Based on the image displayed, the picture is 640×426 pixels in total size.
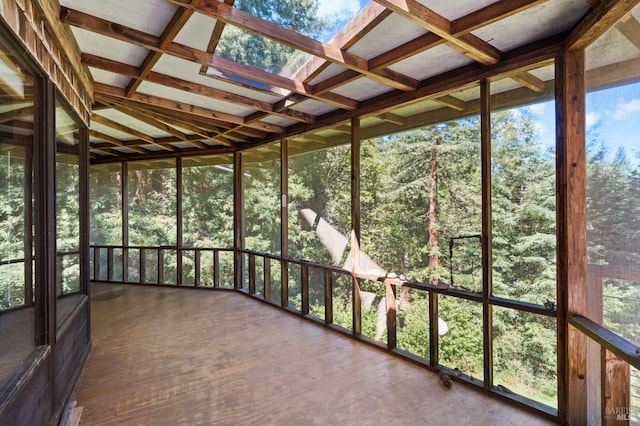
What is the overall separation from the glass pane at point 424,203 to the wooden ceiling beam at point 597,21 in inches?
35.3

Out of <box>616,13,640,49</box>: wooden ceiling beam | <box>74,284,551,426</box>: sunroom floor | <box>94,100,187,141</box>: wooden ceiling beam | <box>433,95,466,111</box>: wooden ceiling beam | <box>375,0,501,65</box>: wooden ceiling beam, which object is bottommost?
<box>74,284,551,426</box>: sunroom floor

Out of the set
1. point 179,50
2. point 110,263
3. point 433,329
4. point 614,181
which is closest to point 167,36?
point 179,50

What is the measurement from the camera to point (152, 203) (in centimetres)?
689

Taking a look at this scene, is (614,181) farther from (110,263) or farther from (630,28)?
(110,263)

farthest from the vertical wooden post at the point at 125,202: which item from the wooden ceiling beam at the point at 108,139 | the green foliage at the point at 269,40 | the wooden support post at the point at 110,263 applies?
the green foliage at the point at 269,40

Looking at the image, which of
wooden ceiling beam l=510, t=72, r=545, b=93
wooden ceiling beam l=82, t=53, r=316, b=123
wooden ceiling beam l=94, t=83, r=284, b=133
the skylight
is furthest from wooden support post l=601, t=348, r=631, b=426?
wooden ceiling beam l=94, t=83, r=284, b=133

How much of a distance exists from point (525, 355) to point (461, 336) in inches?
31.5

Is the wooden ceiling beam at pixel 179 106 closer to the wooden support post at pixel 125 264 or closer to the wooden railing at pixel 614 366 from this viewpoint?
the wooden railing at pixel 614 366

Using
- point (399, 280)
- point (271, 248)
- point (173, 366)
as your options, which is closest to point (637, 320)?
point (399, 280)

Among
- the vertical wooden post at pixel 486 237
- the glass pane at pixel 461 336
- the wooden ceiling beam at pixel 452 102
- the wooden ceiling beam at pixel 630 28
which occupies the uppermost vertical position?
the wooden ceiling beam at pixel 452 102

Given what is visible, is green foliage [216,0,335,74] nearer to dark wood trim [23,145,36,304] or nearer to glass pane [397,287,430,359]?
Answer: dark wood trim [23,145,36,304]

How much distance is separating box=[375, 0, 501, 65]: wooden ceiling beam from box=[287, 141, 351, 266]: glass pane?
2.03 meters

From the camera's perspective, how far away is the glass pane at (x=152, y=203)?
22.2 ft

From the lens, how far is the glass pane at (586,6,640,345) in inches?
66.7
